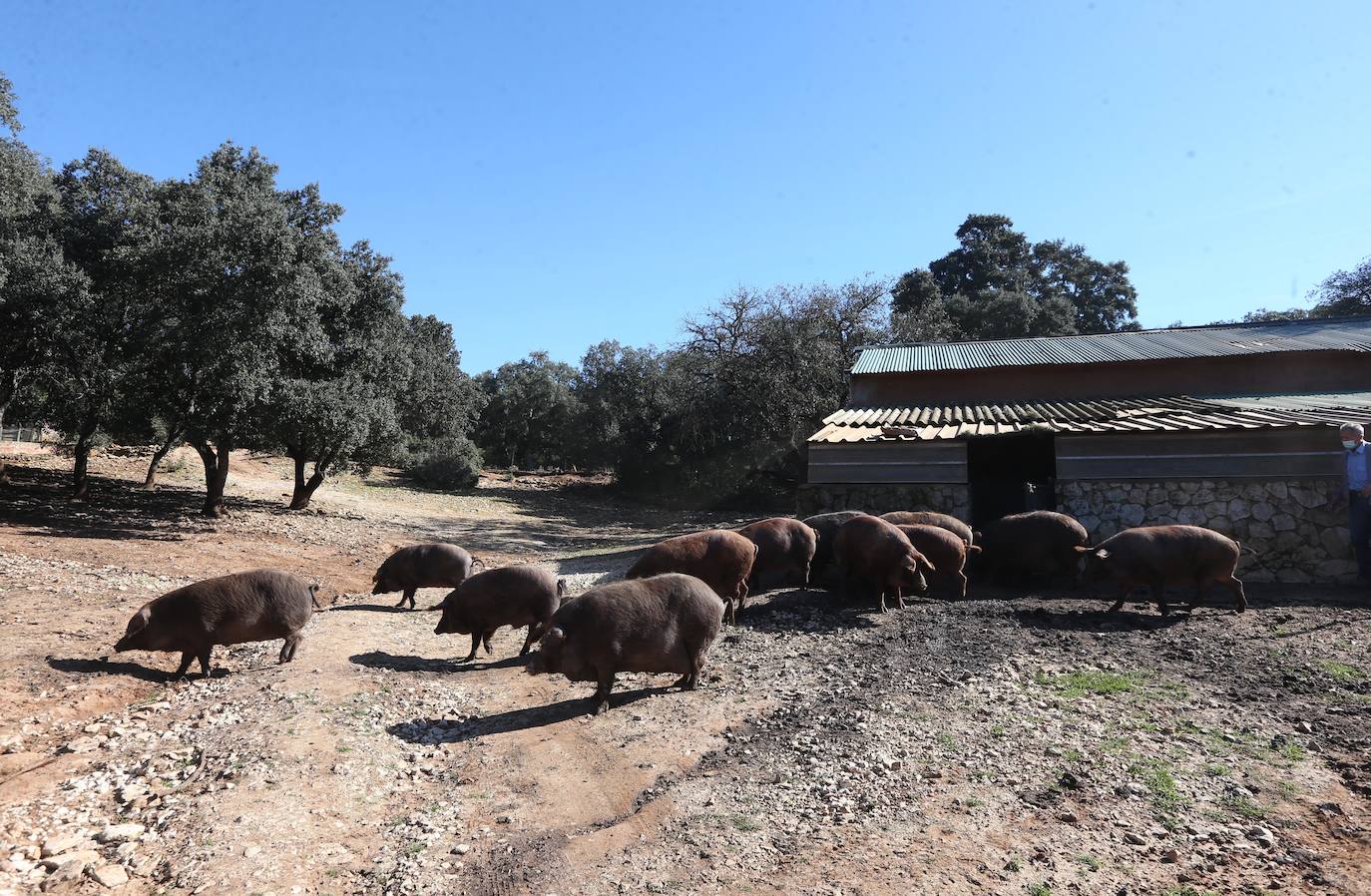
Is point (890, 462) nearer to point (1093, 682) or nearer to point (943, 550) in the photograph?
point (943, 550)

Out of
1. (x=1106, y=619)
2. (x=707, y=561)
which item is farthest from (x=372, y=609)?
Result: (x=1106, y=619)

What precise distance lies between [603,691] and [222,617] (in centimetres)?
436

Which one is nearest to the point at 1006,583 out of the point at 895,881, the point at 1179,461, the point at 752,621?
the point at 1179,461

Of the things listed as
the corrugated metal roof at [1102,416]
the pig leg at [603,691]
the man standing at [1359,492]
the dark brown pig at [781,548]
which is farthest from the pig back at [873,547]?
the man standing at [1359,492]

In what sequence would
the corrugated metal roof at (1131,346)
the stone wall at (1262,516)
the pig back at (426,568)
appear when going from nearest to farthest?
the pig back at (426,568) → the stone wall at (1262,516) → the corrugated metal roof at (1131,346)

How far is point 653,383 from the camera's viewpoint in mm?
39000

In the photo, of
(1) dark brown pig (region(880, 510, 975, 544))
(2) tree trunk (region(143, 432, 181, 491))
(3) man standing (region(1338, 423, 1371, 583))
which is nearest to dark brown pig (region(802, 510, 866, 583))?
(1) dark brown pig (region(880, 510, 975, 544))

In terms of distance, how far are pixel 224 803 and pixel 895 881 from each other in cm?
441

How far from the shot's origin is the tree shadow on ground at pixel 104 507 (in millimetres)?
16764

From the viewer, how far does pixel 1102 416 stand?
1650cm

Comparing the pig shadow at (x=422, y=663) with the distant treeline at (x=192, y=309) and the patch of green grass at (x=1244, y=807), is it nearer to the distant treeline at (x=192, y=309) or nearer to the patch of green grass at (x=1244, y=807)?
the patch of green grass at (x=1244, y=807)

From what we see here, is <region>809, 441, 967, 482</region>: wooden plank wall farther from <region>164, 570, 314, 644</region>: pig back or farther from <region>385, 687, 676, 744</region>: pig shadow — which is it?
<region>164, 570, 314, 644</region>: pig back

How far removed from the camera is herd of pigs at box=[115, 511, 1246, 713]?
7391 mm

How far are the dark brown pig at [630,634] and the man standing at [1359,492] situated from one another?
996 centimetres
